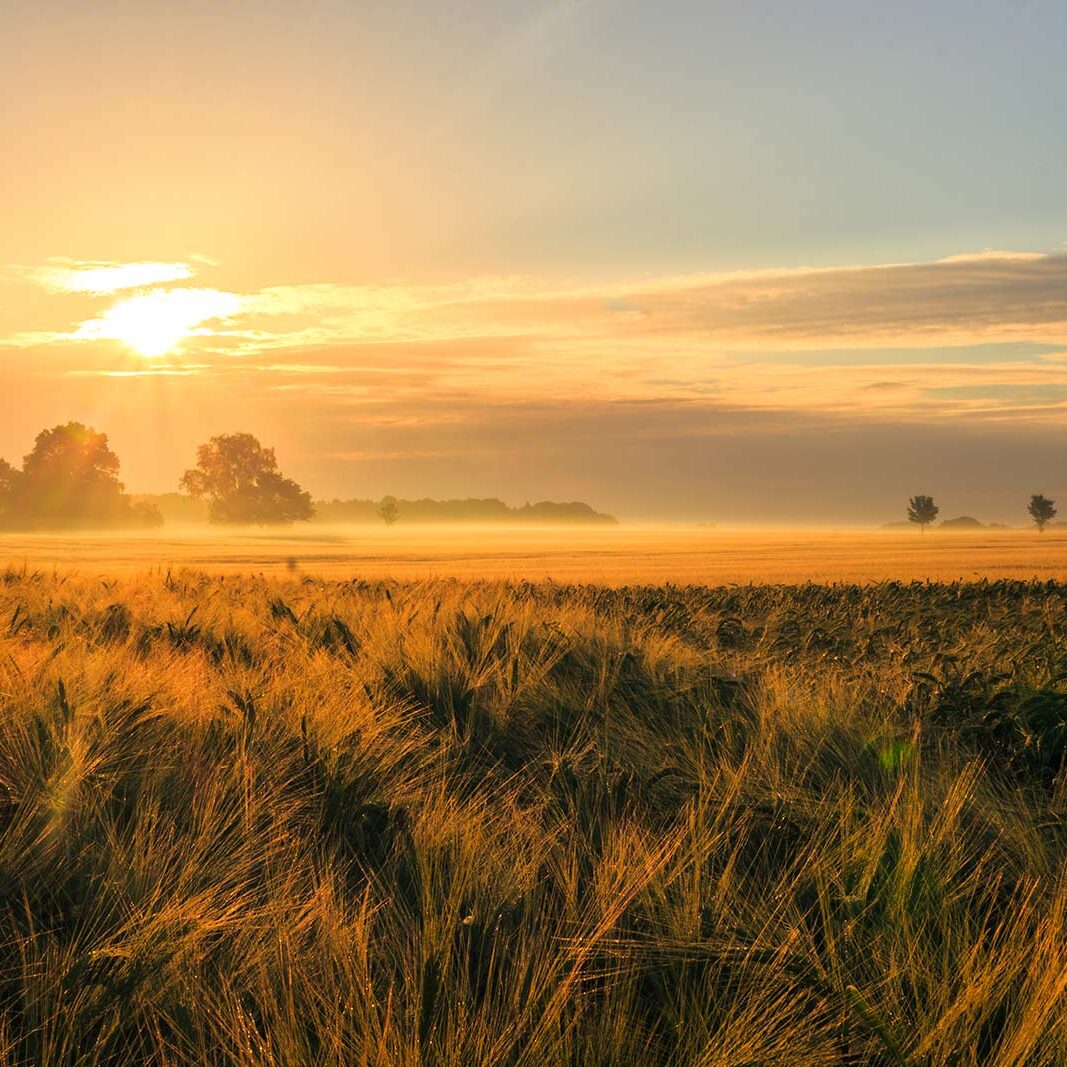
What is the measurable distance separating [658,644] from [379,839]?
13.6ft

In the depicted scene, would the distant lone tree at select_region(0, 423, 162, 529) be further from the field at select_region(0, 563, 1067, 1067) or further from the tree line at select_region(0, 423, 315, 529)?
the field at select_region(0, 563, 1067, 1067)

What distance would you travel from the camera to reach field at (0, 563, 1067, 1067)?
8.03ft

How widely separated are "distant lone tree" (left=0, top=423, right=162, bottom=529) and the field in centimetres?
10631

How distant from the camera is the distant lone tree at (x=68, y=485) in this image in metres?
105

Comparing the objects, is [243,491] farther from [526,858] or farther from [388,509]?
[526,858]

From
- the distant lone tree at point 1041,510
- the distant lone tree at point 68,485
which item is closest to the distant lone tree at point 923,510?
the distant lone tree at point 1041,510

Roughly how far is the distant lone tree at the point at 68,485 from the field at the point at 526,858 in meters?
106

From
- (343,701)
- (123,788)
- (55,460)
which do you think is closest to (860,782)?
(343,701)

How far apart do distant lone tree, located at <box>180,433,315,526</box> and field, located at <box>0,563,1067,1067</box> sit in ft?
395

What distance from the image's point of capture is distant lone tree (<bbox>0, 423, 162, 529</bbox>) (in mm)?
105375

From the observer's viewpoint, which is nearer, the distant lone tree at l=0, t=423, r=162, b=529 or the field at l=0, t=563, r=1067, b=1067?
the field at l=0, t=563, r=1067, b=1067

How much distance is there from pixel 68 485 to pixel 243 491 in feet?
70.5

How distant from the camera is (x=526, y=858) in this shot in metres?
3.72

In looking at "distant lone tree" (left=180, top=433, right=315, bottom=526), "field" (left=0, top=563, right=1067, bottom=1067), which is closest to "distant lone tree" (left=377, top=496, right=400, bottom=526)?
"distant lone tree" (left=180, top=433, right=315, bottom=526)
